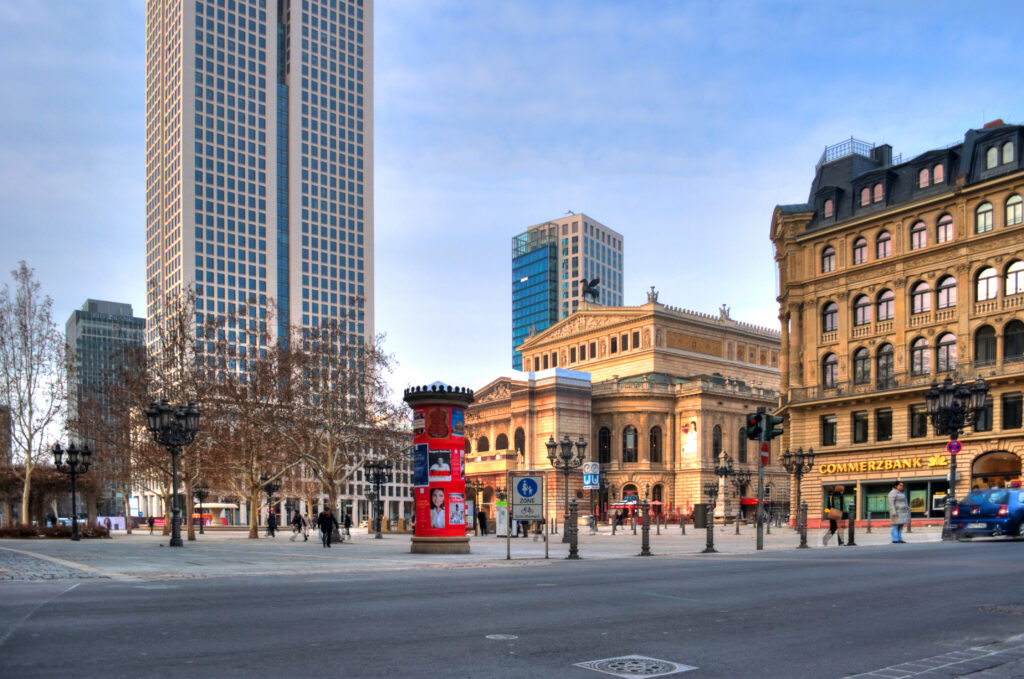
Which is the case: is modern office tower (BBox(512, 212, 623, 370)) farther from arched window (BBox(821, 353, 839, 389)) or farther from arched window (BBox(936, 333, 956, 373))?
arched window (BBox(936, 333, 956, 373))

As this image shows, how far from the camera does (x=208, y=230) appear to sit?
14138 cm

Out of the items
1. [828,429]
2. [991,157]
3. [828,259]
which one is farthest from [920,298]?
[828,429]

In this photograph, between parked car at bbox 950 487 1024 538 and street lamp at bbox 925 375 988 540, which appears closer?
parked car at bbox 950 487 1024 538

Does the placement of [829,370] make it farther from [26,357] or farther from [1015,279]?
[26,357]

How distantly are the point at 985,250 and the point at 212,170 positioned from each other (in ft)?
395

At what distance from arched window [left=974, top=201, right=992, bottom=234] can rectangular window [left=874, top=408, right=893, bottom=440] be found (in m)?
12.0

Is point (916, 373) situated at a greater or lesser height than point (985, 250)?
lesser

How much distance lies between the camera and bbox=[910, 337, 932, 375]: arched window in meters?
53.8

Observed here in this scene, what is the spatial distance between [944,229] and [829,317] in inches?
373

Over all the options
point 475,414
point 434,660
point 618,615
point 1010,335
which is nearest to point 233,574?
point 618,615

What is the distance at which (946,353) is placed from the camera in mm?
52719

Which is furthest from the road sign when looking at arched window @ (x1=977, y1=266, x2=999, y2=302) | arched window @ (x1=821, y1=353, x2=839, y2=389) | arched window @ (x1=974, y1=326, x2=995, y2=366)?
arched window @ (x1=821, y1=353, x2=839, y2=389)

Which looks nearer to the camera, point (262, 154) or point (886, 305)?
point (886, 305)

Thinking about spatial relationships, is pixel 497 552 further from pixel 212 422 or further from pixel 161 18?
pixel 161 18
